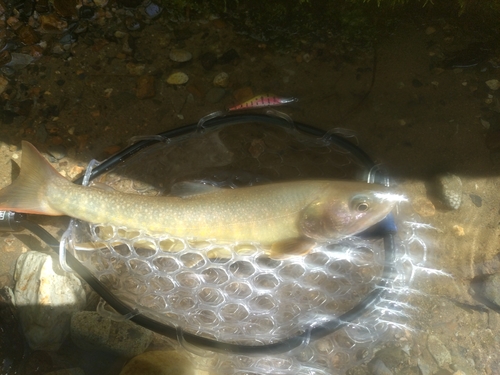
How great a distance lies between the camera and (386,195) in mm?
2947

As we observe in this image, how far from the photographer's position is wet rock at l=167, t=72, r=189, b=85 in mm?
3787

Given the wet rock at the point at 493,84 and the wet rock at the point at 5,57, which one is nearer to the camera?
the wet rock at the point at 493,84

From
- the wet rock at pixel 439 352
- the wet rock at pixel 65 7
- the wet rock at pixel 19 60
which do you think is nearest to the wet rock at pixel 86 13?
the wet rock at pixel 65 7

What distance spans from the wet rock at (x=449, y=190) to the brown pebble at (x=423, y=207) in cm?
10

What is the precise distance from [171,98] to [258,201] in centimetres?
141

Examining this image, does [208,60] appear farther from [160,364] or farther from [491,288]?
[491,288]

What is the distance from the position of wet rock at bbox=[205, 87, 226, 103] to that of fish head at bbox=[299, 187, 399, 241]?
54.3 inches

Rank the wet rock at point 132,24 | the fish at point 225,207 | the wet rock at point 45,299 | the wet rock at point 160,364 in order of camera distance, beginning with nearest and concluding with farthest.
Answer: the fish at point 225,207, the wet rock at point 160,364, the wet rock at point 45,299, the wet rock at point 132,24

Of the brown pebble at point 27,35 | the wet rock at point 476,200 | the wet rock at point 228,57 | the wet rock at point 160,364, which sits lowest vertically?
the wet rock at point 160,364

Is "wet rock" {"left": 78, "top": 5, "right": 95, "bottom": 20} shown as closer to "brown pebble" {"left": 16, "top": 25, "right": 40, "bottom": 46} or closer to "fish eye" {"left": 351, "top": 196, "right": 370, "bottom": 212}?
"brown pebble" {"left": 16, "top": 25, "right": 40, "bottom": 46}

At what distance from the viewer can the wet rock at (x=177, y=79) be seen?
149 inches

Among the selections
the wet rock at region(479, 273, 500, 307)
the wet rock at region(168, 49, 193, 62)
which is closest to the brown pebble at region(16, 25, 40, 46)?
the wet rock at region(168, 49, 193, 62)

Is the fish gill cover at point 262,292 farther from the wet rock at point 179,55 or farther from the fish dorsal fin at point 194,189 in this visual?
the wet rock at point 179,55

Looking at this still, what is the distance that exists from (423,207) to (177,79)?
2.40 meters
